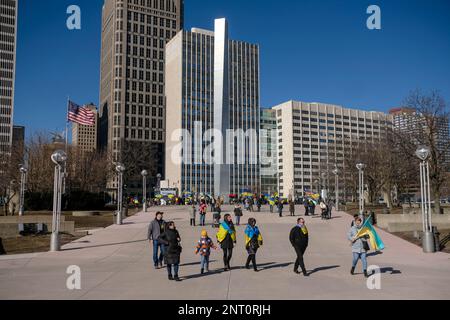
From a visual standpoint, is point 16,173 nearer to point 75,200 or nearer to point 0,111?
point 75,200

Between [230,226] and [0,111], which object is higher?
[0,111]

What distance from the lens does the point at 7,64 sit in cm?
14475

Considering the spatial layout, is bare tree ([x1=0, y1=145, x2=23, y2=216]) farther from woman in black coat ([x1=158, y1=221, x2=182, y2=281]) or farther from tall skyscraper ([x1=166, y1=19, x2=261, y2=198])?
tall skyscraper ([x1=166, y1=19, x2=261, y2=198])

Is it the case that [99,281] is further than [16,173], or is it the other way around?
[16,173]

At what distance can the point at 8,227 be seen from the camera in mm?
23203

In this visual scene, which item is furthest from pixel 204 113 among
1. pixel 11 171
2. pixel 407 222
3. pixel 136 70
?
pixel 407 222

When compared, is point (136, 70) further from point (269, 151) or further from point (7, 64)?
point (269, 151)

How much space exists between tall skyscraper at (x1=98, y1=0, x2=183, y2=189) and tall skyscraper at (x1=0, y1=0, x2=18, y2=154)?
33.7 meters

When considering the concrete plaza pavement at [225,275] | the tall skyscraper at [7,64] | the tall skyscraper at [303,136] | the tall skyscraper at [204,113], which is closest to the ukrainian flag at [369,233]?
the concrete plaza pavement at [225,275]

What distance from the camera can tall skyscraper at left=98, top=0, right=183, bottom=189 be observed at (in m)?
155

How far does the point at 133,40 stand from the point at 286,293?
163 meters

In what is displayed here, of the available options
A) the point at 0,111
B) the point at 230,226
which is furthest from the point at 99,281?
the point at 0,111

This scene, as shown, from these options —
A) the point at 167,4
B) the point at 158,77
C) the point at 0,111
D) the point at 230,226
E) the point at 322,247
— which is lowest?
the point at 322,247
